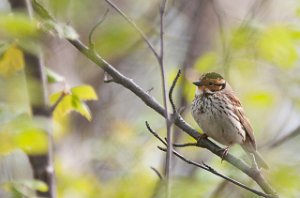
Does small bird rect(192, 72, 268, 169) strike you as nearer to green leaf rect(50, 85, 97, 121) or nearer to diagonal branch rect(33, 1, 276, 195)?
green leaf rect(50, 85, 97, 121)

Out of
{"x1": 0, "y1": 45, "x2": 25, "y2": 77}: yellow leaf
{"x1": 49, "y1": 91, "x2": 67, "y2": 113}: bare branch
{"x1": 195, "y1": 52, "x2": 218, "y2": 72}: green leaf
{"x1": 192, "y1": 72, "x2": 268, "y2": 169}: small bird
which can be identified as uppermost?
{"x1": 195, "y1": 52, "x2": 218, "y2": 72}: green leaf

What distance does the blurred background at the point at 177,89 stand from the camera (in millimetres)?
3924

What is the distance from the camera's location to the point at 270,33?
467cm

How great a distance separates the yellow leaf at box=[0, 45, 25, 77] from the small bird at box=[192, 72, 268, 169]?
3.60ft

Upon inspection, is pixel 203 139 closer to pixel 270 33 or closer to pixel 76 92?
pixel 76 92

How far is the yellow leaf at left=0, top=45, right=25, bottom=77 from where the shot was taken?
12.3 ft

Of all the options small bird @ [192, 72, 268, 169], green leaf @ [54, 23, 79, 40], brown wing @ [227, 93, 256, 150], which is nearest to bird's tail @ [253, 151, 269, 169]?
small bird @ [192, 72, 268, 169]

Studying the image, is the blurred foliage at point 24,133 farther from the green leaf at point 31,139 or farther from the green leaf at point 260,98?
the green leaf at point 260,98

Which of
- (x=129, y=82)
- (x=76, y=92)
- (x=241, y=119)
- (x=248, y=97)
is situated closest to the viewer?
(x=129, y=82)

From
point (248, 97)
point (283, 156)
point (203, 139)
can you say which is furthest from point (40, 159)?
point (248, 97)

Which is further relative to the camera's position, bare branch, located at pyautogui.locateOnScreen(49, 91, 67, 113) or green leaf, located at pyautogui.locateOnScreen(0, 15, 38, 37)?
bare branch, located at pyautogui.locateOnScreen(49, 91, 67, 113)

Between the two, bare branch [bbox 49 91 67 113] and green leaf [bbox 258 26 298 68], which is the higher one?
green leaf [bbox 258 26 298 68]

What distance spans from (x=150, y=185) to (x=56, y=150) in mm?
1634

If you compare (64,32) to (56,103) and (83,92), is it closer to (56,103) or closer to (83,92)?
(56,103)
